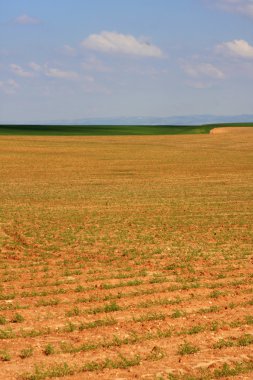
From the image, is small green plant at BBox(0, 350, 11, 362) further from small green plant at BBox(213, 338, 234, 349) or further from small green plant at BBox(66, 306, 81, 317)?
small green plant at BBox(213, 338, 234, 349)

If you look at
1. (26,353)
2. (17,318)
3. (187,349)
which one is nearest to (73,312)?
(17,318)

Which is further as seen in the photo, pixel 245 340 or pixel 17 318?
pixel 17 318

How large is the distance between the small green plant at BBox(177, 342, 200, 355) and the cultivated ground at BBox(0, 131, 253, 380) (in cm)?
3

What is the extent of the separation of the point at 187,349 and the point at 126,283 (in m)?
5.20

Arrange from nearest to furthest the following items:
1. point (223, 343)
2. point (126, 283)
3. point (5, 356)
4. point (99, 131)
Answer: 1. point (5, 356)
2. point (223, 343)
3. point (126, 283)
4. point (99, 131)

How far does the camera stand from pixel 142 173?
184ft

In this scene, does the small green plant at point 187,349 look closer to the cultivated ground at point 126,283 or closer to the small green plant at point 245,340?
the cultivated ground at point 126,283

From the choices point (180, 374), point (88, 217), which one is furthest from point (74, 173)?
point (180, 374)

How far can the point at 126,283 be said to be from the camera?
53.2ft

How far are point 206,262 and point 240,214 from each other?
40.8 feet

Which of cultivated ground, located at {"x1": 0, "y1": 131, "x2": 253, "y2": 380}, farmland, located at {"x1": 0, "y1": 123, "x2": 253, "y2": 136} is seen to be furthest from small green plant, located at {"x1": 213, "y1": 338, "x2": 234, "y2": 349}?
farmland, located at {"x1": 0, "y1": 123, "x2": 253, "y2": 136}

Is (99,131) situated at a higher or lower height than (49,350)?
higher

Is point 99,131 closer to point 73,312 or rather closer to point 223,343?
point 73,312

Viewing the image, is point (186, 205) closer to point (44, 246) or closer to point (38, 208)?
point (38, 208)
